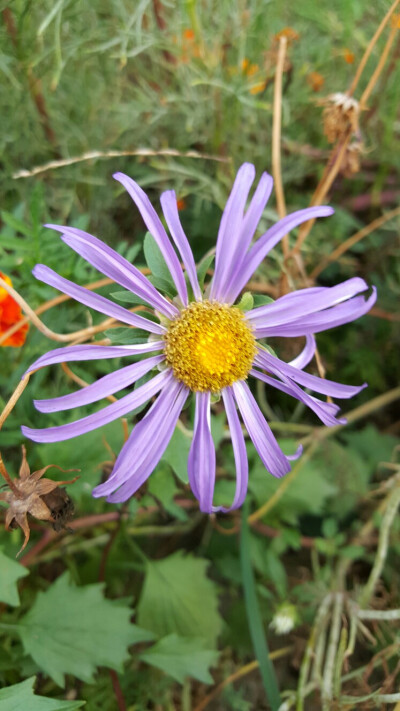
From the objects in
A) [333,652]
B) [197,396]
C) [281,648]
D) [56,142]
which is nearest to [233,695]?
[281,648]

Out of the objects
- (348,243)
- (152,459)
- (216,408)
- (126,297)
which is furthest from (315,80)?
(152,459)

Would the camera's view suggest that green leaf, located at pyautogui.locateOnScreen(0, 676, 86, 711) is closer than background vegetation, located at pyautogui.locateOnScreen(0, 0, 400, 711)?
Yes

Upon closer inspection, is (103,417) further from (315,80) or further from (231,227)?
(315,80)

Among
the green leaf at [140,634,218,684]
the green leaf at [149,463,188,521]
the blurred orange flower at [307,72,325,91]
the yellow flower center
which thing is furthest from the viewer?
the blurred orange flower at [307,72,325,91]

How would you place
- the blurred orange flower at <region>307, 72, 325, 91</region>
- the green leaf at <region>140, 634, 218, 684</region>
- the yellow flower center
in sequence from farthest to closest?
1. the blurred orange flower at <region>307, 72, 325, 91</region>
2. the green leaf at <region>140, 634, 218, 684</region>
3. the yellow flower center

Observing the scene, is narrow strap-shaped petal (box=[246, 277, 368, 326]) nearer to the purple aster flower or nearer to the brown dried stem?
the purple aster flower

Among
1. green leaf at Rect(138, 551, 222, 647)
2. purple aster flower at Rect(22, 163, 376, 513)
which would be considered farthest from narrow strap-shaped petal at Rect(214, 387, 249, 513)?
green leaf at Rect(138, 551, 222, 647)

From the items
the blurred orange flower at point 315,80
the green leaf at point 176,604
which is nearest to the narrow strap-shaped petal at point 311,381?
the green leaf at point 176,604
